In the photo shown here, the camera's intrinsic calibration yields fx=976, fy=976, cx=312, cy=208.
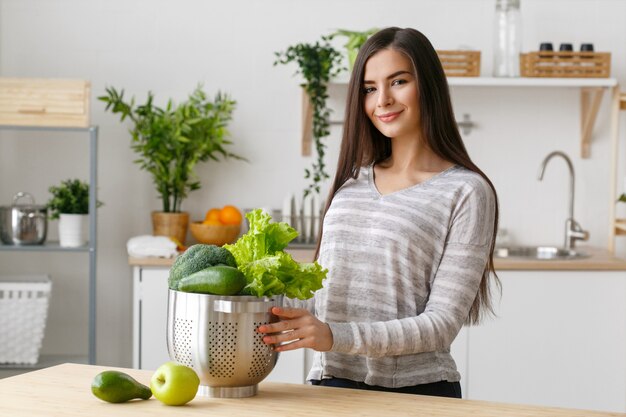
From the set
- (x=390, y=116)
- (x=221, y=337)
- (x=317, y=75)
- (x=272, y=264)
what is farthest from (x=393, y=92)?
(x=317, y=75)

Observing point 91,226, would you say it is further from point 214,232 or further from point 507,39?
point 507,39

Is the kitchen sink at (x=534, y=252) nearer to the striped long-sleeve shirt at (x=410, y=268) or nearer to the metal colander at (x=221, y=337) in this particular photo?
the striped long-sleeve shirt at (x=410, y=268)

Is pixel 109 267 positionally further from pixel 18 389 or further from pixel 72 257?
pixel 18 389

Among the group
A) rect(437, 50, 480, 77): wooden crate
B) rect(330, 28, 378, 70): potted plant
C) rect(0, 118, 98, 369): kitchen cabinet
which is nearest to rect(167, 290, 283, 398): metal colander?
rect(0, 118, 98, 369): kitchen cabinet

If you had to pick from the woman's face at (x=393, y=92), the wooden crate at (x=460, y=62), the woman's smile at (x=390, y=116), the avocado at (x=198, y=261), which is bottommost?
the avocado at (x=198, y=261)

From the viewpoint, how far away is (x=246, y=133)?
4.18 meters

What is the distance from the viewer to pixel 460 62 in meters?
3.96

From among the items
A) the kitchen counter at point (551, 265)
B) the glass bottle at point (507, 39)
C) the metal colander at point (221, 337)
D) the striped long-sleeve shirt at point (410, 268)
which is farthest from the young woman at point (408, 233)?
the glass bottle at point (507, 39)

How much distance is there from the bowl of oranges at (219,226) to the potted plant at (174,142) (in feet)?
0.32

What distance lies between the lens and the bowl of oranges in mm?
3865

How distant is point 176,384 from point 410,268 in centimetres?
60

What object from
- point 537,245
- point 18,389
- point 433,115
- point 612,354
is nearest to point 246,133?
point 537,245

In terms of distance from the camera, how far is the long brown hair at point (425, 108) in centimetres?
207

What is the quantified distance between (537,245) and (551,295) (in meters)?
0.58
